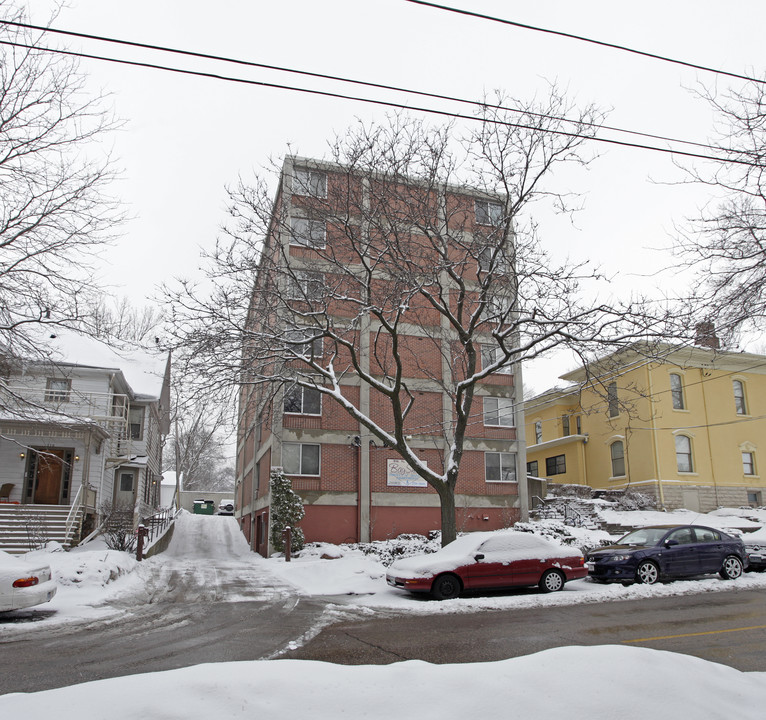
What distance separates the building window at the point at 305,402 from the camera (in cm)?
2666

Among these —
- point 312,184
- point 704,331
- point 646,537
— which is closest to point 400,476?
point 312,184

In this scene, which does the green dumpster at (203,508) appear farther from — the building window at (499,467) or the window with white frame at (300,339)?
the window with white frame at (300,339)

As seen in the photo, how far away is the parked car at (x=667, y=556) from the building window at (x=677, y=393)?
19.5m

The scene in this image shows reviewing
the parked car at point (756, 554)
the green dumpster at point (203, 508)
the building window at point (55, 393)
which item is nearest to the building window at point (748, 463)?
the parked car at point (756, 554)

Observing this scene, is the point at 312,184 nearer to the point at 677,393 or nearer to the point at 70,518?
the point at 70,518

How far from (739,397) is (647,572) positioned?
2564cm

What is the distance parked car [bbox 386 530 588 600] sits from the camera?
13.9 metres

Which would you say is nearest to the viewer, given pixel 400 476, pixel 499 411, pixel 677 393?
pixel 400 476

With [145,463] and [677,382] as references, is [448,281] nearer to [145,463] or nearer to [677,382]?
[677,382]

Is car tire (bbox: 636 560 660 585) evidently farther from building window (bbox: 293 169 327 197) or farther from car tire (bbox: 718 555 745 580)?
building window (bbox: 293 169 327 197)

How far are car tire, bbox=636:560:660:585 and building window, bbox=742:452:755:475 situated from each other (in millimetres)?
24086

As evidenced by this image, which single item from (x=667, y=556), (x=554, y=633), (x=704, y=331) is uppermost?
(x=704, y=331)

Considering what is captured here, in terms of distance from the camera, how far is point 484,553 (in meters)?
14.3

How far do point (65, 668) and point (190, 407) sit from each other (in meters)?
10.9
